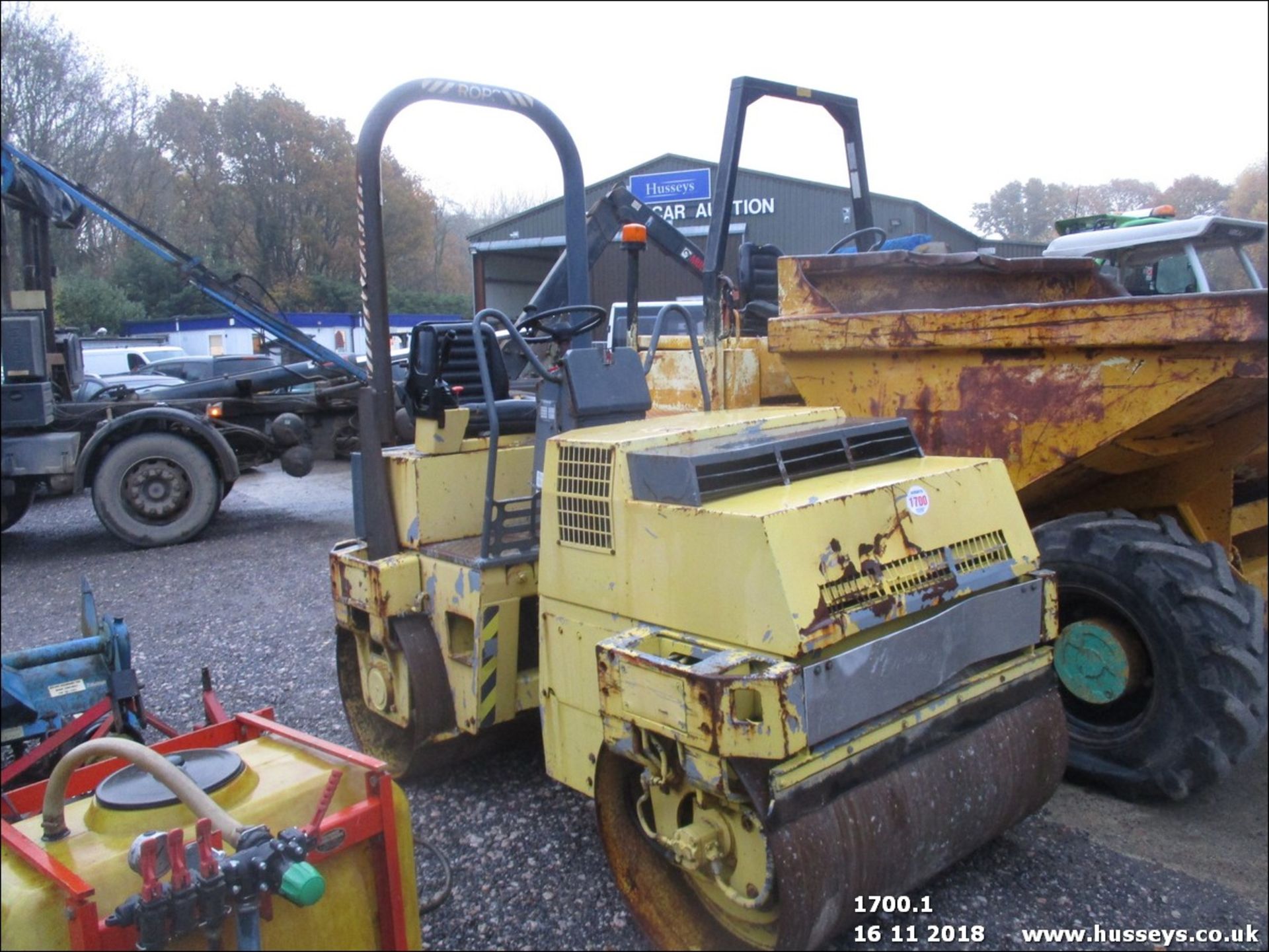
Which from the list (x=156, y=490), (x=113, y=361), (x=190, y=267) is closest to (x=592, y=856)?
(x=156, y=490)

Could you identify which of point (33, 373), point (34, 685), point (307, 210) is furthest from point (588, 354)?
point (307, 210)

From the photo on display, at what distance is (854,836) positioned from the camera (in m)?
2.48

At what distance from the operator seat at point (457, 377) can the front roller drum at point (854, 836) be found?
1.50 metres

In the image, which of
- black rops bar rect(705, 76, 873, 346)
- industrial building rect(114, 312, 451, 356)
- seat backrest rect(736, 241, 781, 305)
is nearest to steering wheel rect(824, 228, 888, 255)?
seat backrest rect(736, 241, 781, 305)

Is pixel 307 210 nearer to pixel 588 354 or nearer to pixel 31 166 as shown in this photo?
pixel 31 166

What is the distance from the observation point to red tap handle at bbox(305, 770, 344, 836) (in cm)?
221

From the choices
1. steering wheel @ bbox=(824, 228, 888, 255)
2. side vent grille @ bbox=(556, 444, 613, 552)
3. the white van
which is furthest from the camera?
the white van

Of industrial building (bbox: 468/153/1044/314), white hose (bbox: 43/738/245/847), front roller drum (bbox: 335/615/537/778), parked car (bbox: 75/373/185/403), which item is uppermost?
industrial building (bbox: 468/153/1044/314)

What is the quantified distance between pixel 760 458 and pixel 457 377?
1.76 meters

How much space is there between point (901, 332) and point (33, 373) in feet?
22.4

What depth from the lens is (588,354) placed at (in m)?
3.42

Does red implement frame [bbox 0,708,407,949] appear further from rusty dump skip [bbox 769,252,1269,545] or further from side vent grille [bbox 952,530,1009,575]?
rusty dump skip [bbox 769,252,1269,545]

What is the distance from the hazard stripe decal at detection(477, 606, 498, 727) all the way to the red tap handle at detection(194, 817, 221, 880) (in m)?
1.45

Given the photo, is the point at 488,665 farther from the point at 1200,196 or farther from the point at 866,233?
the point at 1200,196
